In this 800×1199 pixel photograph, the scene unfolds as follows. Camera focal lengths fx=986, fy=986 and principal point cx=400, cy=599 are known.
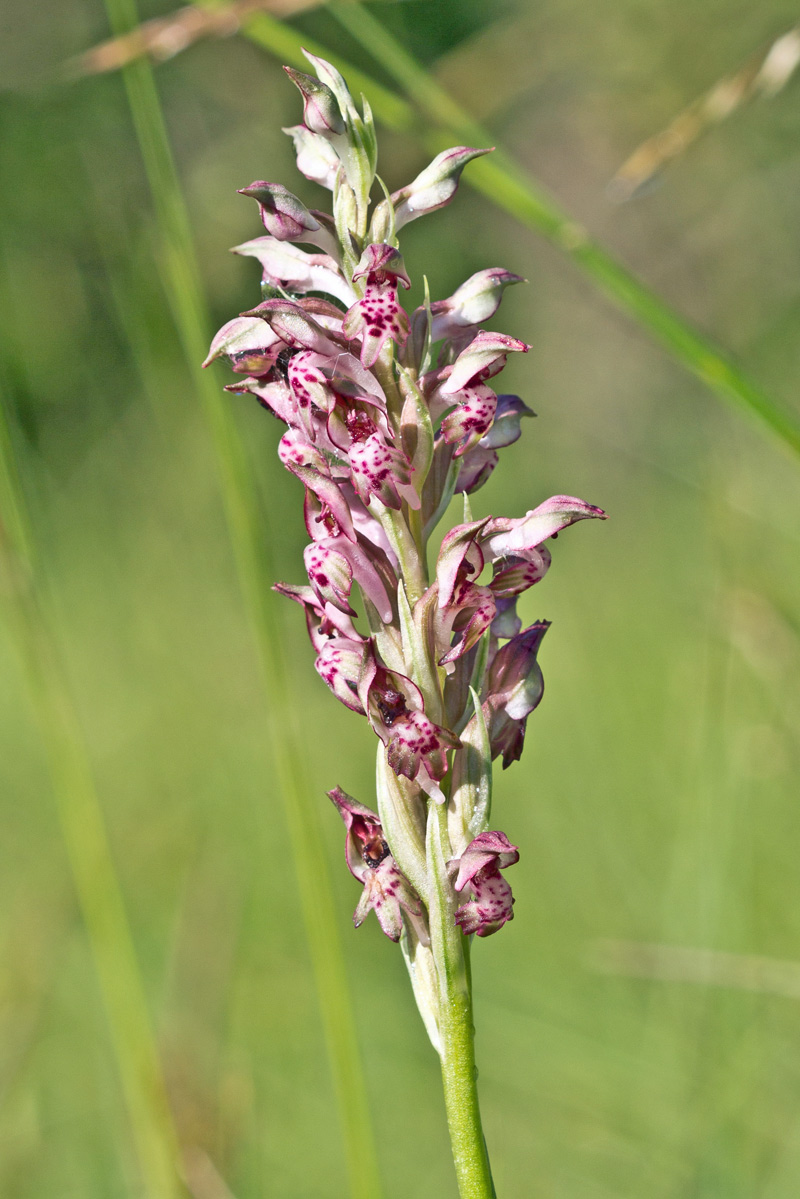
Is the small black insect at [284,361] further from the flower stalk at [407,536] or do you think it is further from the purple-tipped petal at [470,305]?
the purple-tipped petal at [470,305]

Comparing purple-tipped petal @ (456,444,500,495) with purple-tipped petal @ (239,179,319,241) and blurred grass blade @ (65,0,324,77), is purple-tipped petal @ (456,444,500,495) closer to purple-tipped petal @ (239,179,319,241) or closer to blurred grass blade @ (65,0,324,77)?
purple-tipped petal @ (239,179,319,241)

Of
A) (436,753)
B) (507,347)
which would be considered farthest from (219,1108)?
(507,347)

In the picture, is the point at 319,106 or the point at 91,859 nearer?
the point at 319,106

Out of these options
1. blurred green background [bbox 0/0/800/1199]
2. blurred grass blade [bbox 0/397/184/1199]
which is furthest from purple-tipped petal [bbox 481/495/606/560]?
blurred grass blade [bbox 0/397/184/1199]

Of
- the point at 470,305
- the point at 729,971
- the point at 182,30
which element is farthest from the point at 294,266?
the point at 729,971

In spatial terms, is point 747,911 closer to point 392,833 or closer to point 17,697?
point 392,833

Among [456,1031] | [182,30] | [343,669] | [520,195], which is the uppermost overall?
[182,30]

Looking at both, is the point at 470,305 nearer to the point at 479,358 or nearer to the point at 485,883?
the point at 479,358

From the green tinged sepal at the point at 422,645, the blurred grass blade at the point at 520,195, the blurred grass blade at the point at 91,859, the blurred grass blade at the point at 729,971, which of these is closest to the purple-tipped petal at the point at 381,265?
the green tinged sepal at the point at 422,645
